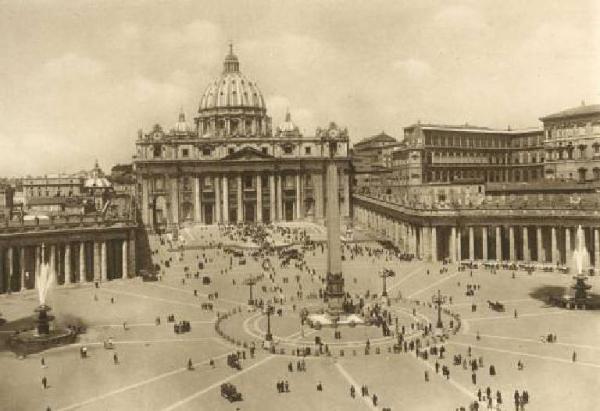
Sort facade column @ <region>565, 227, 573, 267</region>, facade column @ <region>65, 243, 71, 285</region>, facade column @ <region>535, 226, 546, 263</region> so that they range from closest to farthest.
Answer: facade column @ <region>65, 243, 71, 285</region>
facade column @ <region>565, 227, 573, 267</region>
facade column @ <region>535, 226, 546, 263</region>

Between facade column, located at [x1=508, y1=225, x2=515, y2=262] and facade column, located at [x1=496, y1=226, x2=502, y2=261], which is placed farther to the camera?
facade column, located at [x1=496, y1=226, x2=502, y2=261]

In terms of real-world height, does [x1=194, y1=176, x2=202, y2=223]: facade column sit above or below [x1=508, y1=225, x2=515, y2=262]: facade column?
above

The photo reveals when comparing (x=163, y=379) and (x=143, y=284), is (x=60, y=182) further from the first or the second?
(x=163, y=379)

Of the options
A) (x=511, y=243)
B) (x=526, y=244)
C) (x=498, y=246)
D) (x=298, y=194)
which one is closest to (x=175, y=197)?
(x=298, y=194)

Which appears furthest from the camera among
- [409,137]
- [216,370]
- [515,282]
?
[409,137]

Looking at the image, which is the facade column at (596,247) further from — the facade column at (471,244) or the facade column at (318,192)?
the facade column at (318,192)

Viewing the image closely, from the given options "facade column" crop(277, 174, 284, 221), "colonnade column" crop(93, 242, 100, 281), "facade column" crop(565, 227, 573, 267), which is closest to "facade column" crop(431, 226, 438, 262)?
"facade column" crop(565, 227, 573, 267)

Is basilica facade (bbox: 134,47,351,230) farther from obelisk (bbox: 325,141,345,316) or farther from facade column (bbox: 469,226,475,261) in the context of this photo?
obelisk (bbox: 325,141,345,316)

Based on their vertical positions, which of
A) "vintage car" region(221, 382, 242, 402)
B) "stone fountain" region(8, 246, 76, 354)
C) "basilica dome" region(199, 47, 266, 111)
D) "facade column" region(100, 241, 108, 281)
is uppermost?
"basilica dome" region(199, 47, 266, 111)

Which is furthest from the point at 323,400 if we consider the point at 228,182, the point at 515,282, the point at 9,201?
the point at 9,201
